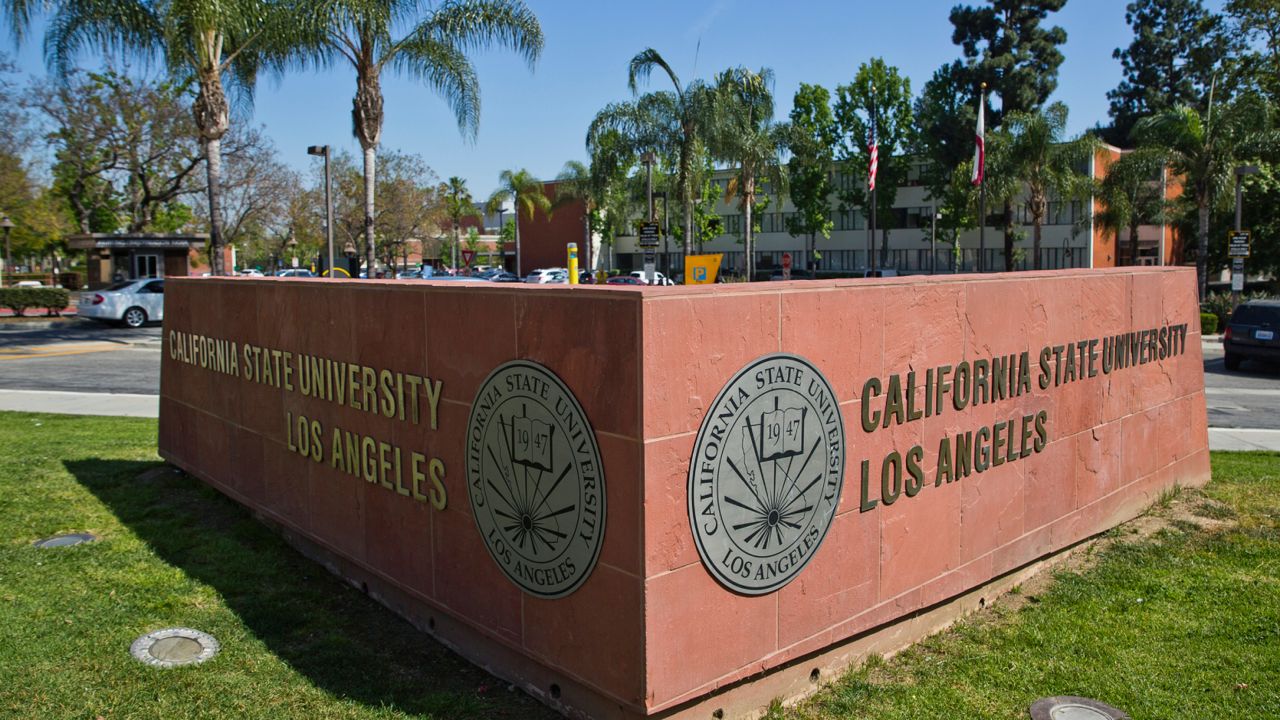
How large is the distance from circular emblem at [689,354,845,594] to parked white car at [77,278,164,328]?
1149 inches

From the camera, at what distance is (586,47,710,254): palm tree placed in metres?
27.8

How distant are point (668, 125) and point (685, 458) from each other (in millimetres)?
27212

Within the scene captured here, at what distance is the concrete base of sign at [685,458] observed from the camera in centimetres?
425

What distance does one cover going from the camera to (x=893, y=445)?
17.5 feet

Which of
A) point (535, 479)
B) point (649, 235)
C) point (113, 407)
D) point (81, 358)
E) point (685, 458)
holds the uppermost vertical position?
point (649, 235)

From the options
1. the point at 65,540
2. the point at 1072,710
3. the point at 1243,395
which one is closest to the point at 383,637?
the point at 65,540

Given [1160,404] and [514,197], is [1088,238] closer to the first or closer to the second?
[514,197]

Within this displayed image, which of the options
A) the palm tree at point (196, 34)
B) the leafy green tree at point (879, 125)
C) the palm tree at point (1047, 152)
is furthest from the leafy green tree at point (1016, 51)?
the palm tree at point (196, 34)

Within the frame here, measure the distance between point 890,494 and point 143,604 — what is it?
4.49m

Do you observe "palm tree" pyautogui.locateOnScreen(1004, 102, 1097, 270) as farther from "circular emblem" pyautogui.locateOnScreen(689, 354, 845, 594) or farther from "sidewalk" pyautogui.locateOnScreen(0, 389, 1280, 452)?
"circular emblem" pyautogui.locateOnScreen(689, 354, 845, 594)

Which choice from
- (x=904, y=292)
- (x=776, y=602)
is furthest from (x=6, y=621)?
(x=904, y=292)

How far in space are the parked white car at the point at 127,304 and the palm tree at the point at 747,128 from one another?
57.5 ft

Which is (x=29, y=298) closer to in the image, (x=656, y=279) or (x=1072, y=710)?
(x=656, y=279)

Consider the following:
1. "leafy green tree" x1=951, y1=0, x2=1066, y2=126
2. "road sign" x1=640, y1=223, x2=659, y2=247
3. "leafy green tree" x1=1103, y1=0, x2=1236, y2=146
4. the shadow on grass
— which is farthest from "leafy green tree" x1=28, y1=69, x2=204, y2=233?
"leafy green tree" x1=1103, y1=0, x2=1236, y2=146
